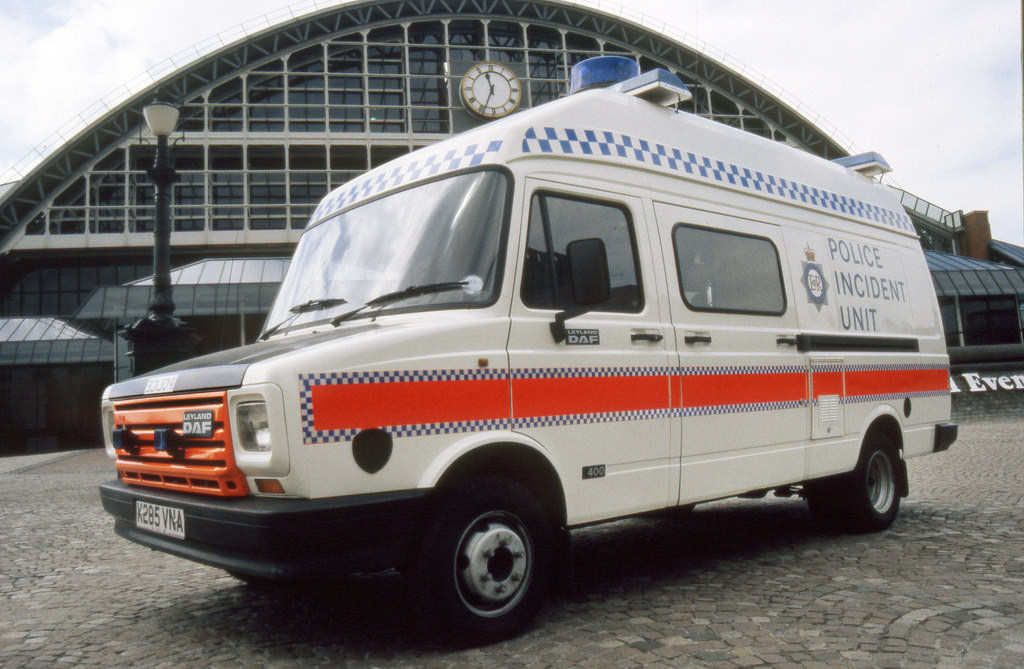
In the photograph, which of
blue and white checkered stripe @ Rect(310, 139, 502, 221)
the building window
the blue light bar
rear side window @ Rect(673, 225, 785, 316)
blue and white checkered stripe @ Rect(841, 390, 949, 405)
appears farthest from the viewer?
the building window

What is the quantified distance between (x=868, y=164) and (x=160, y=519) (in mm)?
6127

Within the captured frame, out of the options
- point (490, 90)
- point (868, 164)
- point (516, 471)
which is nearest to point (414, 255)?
point (516, 471)

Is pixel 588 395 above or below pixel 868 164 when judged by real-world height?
below

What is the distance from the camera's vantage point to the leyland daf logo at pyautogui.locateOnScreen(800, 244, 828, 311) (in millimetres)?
5559

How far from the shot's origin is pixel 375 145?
32.3m

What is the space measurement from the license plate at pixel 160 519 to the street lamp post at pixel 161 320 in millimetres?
7131

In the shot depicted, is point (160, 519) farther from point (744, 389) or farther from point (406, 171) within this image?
point (744, 389)

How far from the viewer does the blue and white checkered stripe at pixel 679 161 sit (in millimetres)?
4086

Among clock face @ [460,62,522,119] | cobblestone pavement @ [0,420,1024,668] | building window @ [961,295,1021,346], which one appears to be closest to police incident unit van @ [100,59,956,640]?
cobblestone pavement @ [0,420,1024,668]

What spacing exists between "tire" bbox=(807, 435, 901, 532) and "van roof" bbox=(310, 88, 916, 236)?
191cm

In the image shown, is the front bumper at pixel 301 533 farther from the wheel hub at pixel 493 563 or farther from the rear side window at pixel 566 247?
the rear side window at pixel 566 247

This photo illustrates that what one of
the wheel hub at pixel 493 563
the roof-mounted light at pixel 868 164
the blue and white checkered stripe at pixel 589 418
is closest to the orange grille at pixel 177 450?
the wheel hub at pixel 493 563

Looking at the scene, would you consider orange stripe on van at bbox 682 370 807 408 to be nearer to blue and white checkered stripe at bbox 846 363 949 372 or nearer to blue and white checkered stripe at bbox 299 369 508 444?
blue and white checkered stripe at bbox 846 363 949 372

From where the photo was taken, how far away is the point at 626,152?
4.44 meters
